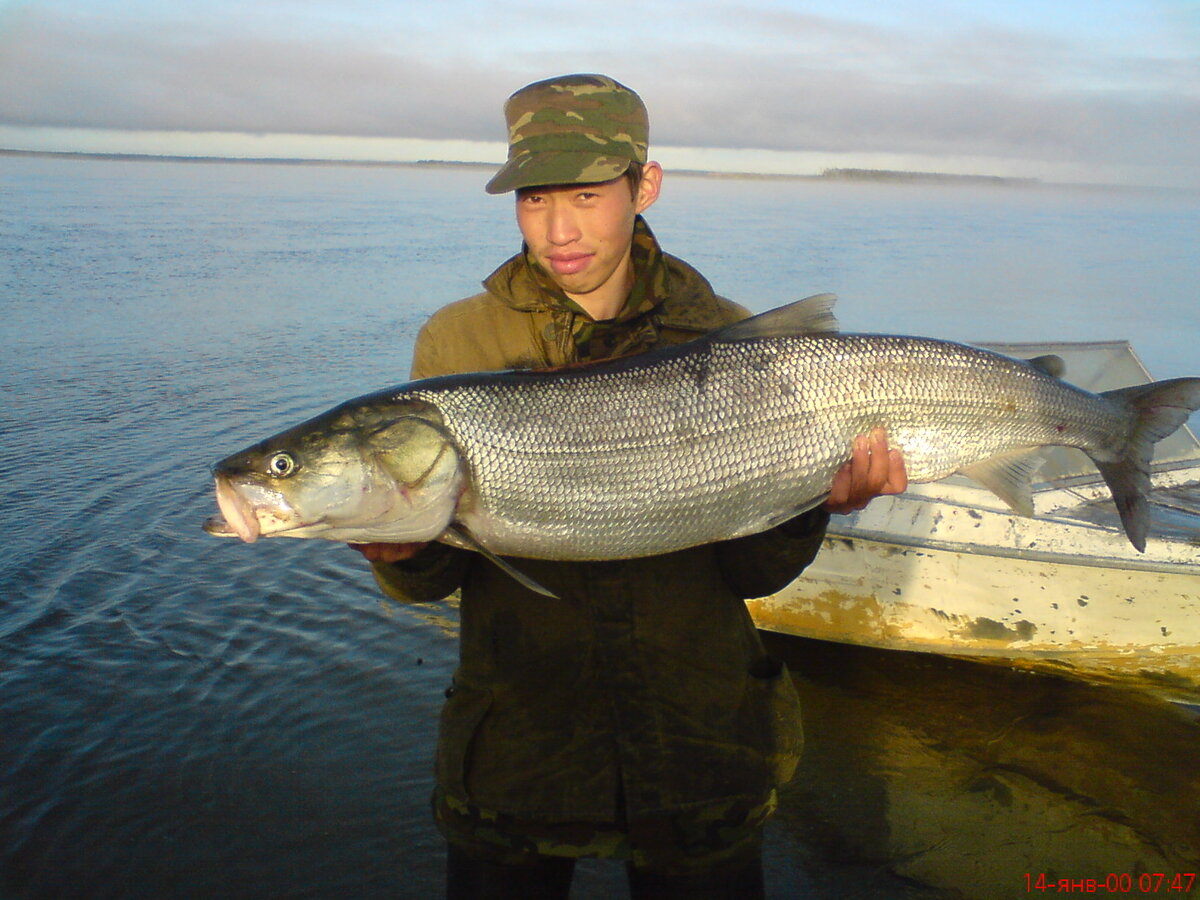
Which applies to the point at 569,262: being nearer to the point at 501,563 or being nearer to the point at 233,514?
the point at 501,563

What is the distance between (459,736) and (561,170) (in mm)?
1562

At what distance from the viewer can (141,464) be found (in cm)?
959

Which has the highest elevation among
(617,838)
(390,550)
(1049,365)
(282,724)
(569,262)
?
(569,262)

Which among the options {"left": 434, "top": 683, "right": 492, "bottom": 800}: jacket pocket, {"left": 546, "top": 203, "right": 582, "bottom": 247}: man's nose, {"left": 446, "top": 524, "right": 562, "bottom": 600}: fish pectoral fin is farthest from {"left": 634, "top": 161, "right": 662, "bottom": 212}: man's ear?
{"left": 434, "top": 683, "right": 492, "bottom": 800}: jacket pocket

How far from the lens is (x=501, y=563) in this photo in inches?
101

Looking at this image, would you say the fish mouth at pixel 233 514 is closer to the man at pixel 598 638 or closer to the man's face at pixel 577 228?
the man at pixel 598 638

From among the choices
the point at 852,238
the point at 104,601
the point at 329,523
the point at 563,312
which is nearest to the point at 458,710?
the point at 329,523

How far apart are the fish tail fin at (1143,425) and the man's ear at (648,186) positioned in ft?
5.23

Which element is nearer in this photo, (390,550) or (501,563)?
(501,563)

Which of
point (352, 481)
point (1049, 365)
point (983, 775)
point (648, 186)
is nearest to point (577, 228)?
point (648, 186)

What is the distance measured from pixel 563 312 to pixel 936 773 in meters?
3.68

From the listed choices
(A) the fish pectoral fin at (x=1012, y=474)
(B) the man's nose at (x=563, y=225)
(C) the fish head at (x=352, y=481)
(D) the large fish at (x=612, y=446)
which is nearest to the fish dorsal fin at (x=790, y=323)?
(D) the large fish at (x=612, y=446)

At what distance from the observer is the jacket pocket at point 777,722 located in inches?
107

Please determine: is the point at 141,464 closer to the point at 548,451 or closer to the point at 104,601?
the point at 104,601
